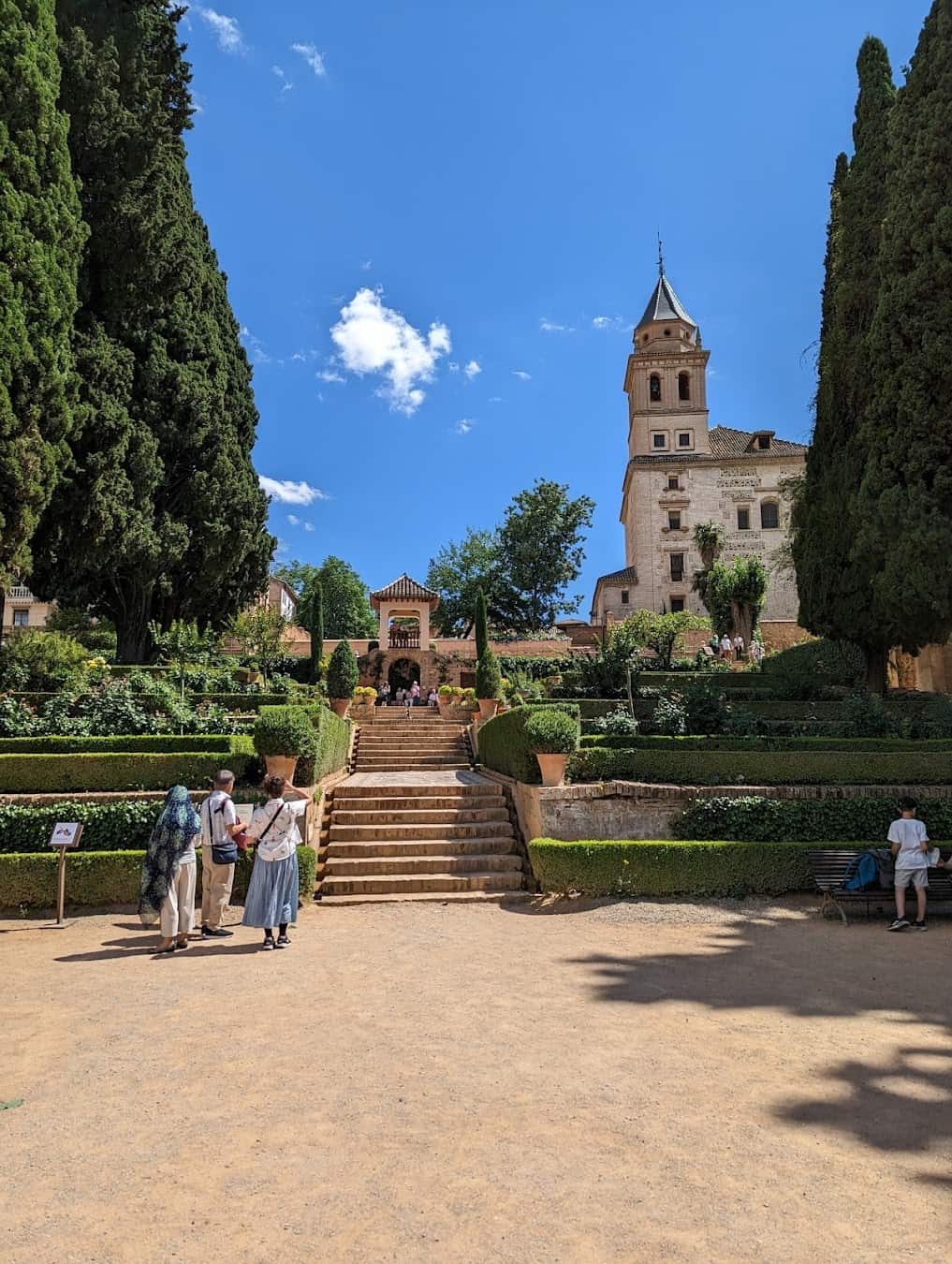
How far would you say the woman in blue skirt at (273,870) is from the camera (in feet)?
23.3

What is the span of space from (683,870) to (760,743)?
3.00 metres

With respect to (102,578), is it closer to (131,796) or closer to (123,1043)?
(131,796)

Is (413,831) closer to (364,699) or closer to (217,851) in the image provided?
(217,851)

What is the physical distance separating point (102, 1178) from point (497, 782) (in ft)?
31.1

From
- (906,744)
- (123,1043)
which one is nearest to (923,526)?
(906,744)

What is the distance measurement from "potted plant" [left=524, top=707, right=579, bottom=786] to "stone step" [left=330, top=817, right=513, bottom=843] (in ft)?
3.92

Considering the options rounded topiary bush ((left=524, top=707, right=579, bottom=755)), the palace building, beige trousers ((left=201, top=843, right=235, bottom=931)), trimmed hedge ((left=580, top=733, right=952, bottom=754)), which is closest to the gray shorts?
trimmed hedge ((left=580, top=733, right=952, bottom=754))

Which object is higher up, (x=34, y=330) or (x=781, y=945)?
(x=34, y=330)

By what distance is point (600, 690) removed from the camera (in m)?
21.4

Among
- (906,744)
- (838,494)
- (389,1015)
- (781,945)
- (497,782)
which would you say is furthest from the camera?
(838,494)

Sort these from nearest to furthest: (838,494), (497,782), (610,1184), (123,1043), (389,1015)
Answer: (610,1184) < (123,1043) < (389,1015) < (497,782) < (838,494)

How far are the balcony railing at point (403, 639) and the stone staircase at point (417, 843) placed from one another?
21.2 meters

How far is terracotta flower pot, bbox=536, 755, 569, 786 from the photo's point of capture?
32.5 feet

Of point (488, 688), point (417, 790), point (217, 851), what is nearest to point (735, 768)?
point (417, 790)
